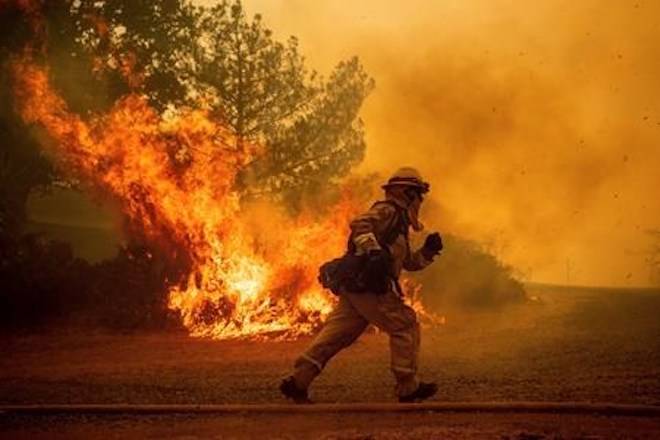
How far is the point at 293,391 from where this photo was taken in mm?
6531

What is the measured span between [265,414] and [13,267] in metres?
10.1

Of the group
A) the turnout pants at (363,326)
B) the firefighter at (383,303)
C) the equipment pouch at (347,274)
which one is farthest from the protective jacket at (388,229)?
the turnout pants at (363,326)

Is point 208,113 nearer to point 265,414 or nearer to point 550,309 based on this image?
point 550,309

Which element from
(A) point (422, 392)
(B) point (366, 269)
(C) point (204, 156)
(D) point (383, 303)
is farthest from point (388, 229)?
(C) point (204, 156)

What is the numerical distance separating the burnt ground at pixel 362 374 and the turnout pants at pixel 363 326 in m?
0.44

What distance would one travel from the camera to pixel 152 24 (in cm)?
2350

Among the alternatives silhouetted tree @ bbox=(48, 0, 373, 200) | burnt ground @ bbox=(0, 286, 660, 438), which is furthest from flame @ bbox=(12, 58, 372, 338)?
silhouetted tree @ bbox=(48, 0, 373, 200)

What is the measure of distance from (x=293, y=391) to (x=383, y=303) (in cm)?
109

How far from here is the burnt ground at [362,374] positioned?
18.2 feet

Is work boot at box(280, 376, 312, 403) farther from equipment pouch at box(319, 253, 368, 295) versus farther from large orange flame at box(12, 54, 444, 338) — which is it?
large orange flame at box(12, 54, 444, 338)

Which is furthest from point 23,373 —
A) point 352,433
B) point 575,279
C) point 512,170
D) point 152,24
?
point 575,279

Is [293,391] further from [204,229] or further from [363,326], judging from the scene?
[204,229]

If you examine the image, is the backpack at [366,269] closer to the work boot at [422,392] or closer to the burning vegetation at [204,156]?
the work boot at [422,392]

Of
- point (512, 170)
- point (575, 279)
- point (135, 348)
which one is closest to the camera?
point (135, 348)
